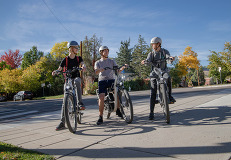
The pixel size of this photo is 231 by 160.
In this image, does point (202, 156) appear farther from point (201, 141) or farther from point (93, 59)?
point (93, 59)

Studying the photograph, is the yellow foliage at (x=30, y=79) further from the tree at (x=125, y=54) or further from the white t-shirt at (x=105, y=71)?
the white t-shirt at (x=105, y=71)

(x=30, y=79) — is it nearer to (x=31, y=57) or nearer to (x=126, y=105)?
(x=31, y=57)

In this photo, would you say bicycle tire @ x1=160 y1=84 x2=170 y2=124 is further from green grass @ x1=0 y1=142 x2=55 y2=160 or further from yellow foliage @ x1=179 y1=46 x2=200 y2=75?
yellow foliage @ x1=179 y1=46 x2=200 y2=75

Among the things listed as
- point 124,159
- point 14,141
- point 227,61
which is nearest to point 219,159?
point 124,159

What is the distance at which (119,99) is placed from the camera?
418 cm

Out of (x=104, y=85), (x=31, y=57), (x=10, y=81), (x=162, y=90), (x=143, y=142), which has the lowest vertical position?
(x=143, y=142)

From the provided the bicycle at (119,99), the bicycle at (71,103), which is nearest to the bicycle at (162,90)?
the bicycle at (119,99)

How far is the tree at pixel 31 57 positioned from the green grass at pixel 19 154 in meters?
59.4

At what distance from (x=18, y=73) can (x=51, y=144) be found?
4236 centimetres

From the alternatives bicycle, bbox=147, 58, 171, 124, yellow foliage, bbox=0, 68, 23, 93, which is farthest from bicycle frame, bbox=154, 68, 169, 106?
yellow foliage, bbox=0, 68, 23, 93

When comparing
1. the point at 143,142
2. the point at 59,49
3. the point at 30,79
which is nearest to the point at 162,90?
the point at 143,142

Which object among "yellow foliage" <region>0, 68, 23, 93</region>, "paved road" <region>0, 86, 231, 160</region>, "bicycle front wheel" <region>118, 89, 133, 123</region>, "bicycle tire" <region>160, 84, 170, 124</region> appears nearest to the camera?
"paved road" <region>0, 86, 231, 160</region>

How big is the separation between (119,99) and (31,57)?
6152 cm

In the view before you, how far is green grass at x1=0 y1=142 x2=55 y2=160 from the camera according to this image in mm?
2266
